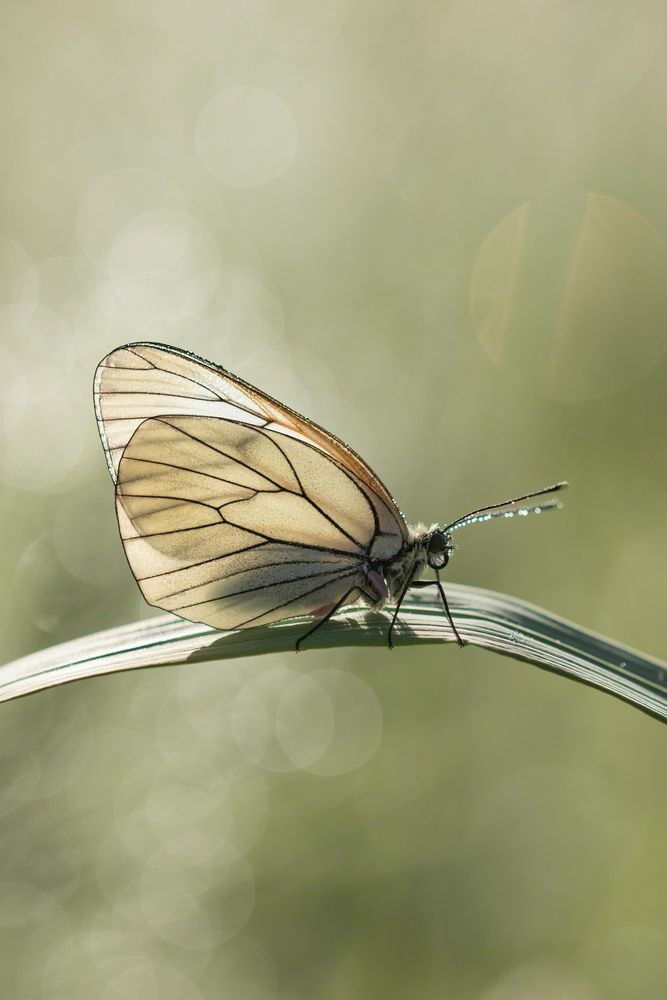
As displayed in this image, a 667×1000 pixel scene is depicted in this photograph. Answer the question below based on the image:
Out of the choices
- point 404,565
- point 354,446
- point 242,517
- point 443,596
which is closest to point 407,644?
point 443,596

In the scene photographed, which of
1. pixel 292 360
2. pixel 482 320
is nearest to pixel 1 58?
→ pixel 292 360

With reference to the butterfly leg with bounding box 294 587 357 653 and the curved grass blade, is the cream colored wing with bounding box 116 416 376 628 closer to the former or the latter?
the butterfly leg with bounding box 294 587 357 653

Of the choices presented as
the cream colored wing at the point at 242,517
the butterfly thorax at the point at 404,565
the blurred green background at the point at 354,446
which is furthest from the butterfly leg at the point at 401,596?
the blurred green background at the point at 354,446

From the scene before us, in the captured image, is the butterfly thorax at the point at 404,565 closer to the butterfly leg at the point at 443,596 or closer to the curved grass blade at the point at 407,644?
the butterfly leg at the point at 443,596

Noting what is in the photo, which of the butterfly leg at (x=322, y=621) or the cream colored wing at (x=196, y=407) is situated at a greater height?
the cream colored wing at (x=196, y=407)

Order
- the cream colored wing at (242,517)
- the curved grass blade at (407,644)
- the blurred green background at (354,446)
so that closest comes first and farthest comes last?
the curved grass blade at (407,644) → the cream colored wing at (242,517) → the blurred green background at (354,446)

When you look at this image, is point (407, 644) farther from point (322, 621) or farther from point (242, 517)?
point (242, 517)
